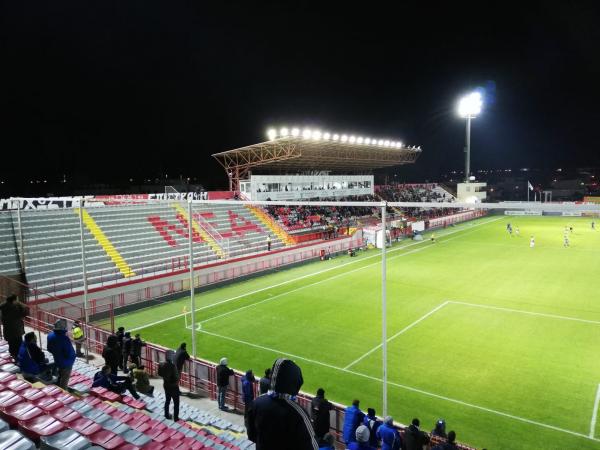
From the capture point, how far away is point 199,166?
255 ft

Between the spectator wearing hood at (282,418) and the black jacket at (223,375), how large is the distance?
8280mm

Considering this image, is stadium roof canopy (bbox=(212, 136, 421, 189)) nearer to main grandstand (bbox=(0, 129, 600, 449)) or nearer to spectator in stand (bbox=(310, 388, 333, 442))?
main grandstand (bbox=(0, 129, 600, 449))

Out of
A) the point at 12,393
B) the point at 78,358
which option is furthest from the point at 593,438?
the point at 78,358

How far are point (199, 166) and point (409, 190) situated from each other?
39.5m

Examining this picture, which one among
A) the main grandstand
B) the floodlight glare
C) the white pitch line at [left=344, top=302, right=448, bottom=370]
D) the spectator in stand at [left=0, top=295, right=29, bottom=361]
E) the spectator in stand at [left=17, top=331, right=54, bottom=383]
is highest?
the floodlight glare

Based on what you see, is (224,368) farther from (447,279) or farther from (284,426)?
(447,279)

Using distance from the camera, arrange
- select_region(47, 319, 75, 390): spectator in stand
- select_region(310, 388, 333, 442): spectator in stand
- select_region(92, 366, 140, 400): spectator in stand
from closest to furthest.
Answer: select_region(47, 319, 75, 390): spectator in stand, select_region(310, 388, 333, 442): spectator in stand, select_region(92, 366, 140, 400): spectator in stand

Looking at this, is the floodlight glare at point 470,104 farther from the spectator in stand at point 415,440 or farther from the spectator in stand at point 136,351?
the spectator in stand at point 415,440

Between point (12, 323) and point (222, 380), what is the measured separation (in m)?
4.84

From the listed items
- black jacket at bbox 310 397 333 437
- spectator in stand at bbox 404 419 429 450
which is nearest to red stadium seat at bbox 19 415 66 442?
black jacket at bbox 310 397 333 437

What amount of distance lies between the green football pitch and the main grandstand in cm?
7

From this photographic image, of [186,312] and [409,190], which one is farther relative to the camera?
[409,190]

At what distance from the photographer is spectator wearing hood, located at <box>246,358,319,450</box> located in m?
2.58

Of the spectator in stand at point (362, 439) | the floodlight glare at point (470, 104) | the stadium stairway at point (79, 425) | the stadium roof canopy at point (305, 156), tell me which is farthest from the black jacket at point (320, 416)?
the floodlight glare at point (470, 104)
